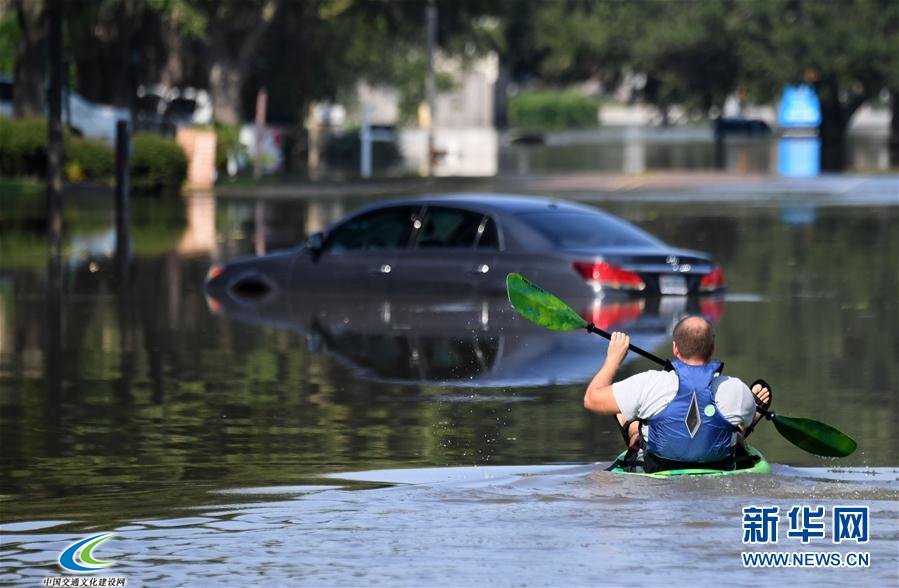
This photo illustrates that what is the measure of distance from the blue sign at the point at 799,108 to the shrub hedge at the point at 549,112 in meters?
50.4

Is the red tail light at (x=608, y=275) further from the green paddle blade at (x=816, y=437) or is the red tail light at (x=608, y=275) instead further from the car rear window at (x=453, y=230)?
the green paddle blade at (x=816, y=437)

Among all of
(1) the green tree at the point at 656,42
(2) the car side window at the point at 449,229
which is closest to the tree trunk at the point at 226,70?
(1) the green tree at the point at 656,42

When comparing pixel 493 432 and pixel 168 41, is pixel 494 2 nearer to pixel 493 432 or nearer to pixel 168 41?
pixel 168 41

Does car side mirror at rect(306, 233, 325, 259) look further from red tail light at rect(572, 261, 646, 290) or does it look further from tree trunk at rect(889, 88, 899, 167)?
tree trunk at rect(889, 88, 899, 167)

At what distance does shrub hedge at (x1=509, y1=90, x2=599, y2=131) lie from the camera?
145m

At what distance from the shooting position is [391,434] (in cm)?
1380

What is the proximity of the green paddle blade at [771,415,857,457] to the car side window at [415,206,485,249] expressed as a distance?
1200 cm

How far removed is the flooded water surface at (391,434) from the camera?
8.90 metres

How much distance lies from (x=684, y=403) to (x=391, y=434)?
4.10 meters

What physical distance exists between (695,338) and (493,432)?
4167 millimetres

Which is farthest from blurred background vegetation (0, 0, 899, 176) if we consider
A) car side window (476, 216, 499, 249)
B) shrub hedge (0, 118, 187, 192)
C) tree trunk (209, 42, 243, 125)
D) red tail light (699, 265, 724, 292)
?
red tail light (699, 265, 724, 292)
